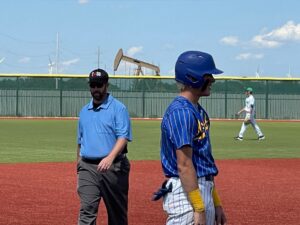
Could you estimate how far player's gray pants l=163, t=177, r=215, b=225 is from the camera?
168 inches

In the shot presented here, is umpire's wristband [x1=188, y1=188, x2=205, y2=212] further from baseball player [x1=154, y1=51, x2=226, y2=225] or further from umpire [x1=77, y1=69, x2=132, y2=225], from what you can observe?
umpire [x1=77, y1=69, x2=132, y2=225]

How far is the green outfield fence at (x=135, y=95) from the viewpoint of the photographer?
50.5 m

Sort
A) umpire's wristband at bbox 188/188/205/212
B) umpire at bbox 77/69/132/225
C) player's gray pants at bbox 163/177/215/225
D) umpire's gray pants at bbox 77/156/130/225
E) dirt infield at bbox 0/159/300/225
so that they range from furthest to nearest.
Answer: dirt infield at bbox 0/159/300/225 < umpire at bbox 77/69/132/225 < umpire's gray pants at bbox 77/156/130/225 < player's gray pants at bbox 163/177/215/225 < umpire's wristband at bbox 188/188/205/212

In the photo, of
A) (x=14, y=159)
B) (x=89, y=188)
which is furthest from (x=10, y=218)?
(x=14, y=159)

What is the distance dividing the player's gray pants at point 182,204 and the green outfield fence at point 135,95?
46179 millimetres

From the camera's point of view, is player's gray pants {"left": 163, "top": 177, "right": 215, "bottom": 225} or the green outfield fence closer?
player's gray pants {"left": 163, "top": 177, "right": 215, "bottom": 225}

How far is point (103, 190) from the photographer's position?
684 centimetres

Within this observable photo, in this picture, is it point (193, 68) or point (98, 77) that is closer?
point (193, 68)

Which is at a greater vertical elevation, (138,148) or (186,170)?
(186,170)

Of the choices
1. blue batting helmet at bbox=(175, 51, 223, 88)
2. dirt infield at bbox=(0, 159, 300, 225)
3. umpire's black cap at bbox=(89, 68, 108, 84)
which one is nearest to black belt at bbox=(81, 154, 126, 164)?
umpire's black cap at bbox=(89, 68, 108, 84)

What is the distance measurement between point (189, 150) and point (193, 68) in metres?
0.53

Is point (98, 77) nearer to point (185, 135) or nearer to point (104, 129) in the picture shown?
point (104, 129)

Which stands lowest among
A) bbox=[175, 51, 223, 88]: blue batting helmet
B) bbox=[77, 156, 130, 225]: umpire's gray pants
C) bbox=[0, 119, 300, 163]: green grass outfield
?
bbox=[0, 119, 300, 163]: green grass outfield

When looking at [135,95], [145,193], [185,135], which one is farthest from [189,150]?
[135,95]
